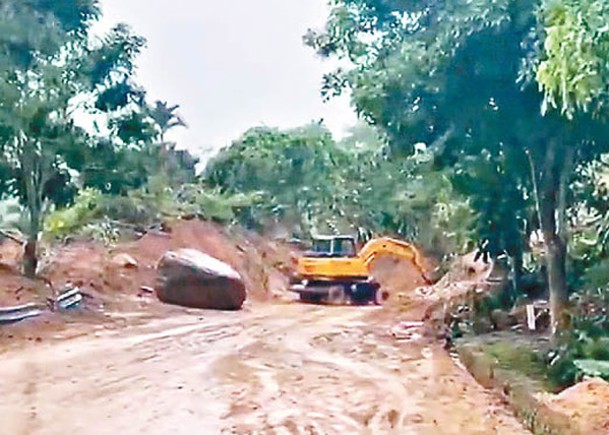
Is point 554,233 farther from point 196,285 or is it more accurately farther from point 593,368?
point 196,285

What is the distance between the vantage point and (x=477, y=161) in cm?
1146

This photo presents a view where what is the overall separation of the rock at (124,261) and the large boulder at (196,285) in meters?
2.12

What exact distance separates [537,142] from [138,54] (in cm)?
911

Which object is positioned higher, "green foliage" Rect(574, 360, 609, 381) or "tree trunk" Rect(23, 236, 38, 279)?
"tree trunk" Rect(23, 236, 38, 279)

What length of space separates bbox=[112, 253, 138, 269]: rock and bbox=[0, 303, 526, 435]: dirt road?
26.4 feet

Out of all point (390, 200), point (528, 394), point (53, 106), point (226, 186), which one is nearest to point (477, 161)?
point (528, 394)

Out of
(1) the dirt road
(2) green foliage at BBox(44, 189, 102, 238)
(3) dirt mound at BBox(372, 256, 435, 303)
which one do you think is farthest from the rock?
(1) the dirt road

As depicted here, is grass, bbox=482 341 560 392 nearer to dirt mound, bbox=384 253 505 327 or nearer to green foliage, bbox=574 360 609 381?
green foliage, bbox=574 360 609 381

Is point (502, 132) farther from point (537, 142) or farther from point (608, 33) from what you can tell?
point (608, 33)

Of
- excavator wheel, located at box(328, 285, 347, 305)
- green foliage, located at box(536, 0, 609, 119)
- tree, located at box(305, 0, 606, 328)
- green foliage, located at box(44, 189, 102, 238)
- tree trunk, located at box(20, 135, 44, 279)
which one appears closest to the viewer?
green foliage, located at box(536, 0, 609, 119)

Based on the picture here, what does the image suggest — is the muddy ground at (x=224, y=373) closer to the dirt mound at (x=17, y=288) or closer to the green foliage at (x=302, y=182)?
the dirt mound at (x=17, y=288)

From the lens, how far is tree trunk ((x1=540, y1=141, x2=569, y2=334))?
1005 centimetres

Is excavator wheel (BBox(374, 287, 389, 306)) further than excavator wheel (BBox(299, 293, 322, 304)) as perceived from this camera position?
Yes

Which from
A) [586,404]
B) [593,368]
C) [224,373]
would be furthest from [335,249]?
[586,404]
